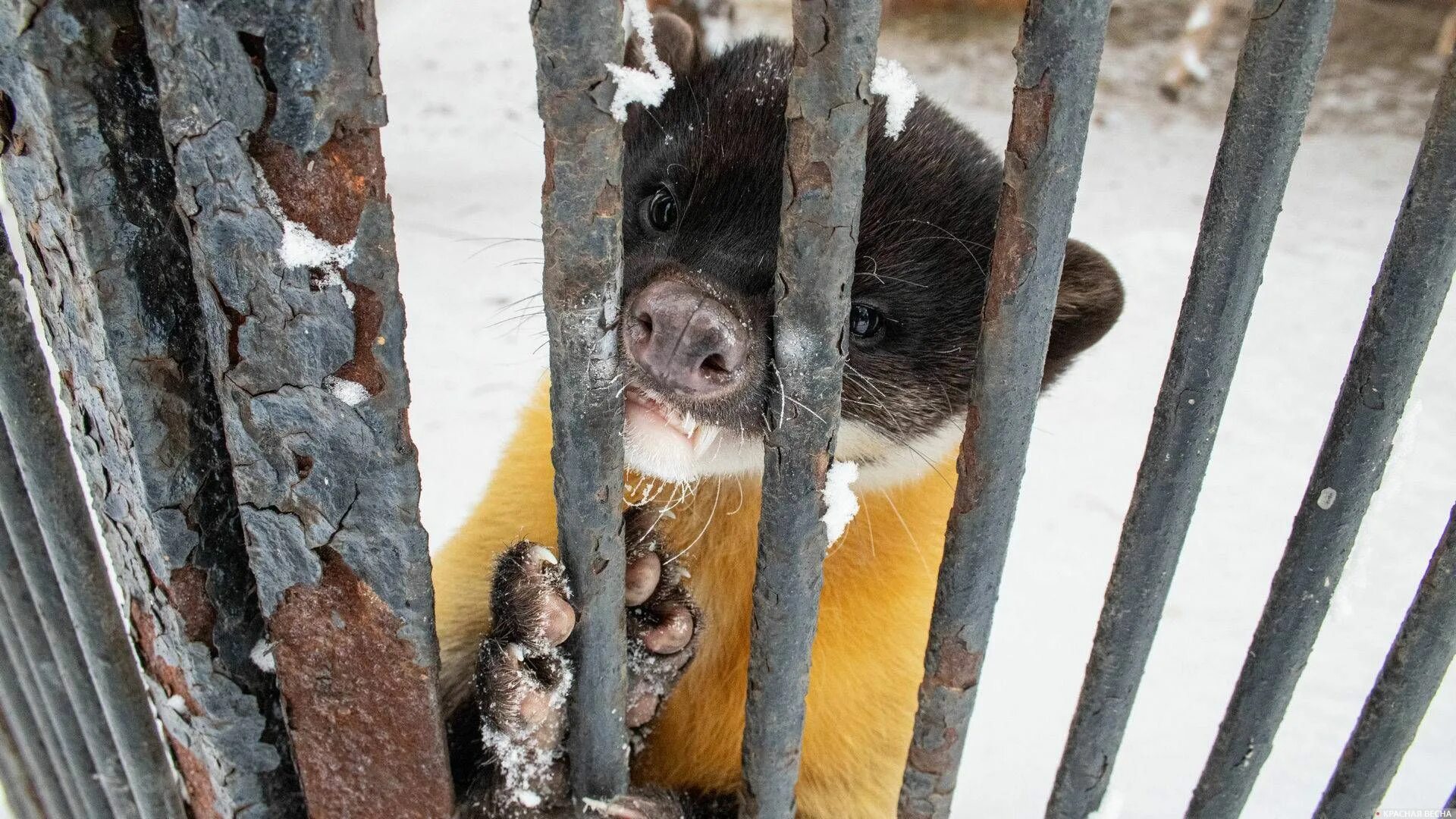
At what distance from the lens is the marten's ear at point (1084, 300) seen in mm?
1918

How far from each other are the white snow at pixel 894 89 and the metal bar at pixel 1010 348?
182 mm

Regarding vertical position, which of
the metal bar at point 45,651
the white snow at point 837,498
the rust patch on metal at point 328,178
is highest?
the rust patch on metal at point 328,178

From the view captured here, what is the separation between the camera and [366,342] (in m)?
1.02

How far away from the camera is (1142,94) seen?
23.5ft

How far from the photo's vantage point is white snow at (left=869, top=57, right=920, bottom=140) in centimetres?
119

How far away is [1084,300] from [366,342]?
134 cm

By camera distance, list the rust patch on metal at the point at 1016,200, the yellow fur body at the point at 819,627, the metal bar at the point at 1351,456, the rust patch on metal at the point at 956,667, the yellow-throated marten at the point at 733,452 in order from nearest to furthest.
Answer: the rust patch on metal at the point at 1016,200 < the metal bar at the point at 1351,456 < the rust patch on metal at the point at 956,667 < the yellow-throated marten at the point at 733,452 < the yellow fur body at the point at 819,627

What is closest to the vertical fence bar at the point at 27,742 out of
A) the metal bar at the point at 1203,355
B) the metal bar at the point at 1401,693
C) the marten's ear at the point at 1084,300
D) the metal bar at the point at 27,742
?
the metal bar at the point at 27,742

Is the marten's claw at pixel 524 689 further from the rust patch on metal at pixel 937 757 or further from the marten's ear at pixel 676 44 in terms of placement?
the marten's ear at pixel 676 44

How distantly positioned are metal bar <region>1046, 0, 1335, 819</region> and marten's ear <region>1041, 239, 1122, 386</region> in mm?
643

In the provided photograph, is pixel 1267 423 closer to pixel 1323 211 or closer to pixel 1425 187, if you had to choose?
pixel 1323 211

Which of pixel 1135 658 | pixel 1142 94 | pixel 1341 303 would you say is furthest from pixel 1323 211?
pixel 1135 658

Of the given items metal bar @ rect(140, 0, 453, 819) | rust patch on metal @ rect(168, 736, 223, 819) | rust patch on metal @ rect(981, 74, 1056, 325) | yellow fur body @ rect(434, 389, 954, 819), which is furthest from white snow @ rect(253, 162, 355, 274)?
yellow fur body @ rect(434, 389, 954, 819)

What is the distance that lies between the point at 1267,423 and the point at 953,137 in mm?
3000
